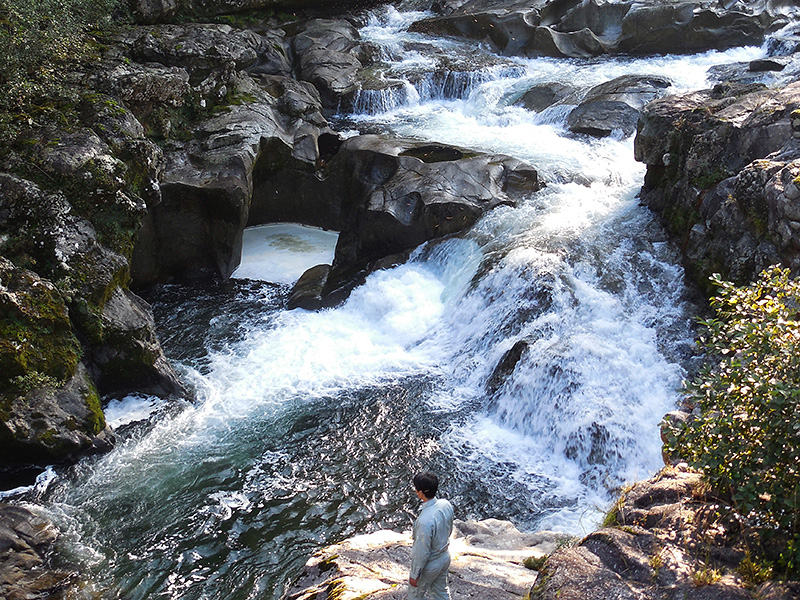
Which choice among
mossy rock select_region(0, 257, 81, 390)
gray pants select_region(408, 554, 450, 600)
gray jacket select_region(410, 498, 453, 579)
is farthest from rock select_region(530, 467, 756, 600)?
mossy rock select_region(0, 257, 81, 390)

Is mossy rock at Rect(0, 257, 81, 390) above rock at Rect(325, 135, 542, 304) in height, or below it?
below

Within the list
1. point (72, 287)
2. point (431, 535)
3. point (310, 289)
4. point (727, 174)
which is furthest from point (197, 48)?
point (431, 535)

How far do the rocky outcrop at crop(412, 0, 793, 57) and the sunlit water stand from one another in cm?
1017

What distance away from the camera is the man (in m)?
5.72

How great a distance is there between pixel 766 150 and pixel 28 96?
13885 mm

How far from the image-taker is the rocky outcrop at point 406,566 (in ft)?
21.7

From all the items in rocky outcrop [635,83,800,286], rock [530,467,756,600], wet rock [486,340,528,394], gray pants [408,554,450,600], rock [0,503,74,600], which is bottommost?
rock [0,503,74,600]

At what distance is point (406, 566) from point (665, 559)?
288cm

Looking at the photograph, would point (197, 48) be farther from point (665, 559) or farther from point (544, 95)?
point (665, 559)

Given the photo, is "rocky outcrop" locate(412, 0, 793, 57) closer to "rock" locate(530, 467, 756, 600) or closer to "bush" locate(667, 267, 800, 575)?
"bush" locate(667, 267, 800, 575)

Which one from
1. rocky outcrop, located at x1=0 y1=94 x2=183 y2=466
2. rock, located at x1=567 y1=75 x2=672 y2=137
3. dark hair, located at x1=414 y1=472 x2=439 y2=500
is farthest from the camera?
rock, located at x1=567 y1=75 x2=672 y2=137

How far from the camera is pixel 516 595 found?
6449 mm

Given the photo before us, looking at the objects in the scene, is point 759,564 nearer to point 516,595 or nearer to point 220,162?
point 516,595

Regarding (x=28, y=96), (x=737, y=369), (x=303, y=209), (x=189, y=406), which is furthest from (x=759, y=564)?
(x=303, y=209)
